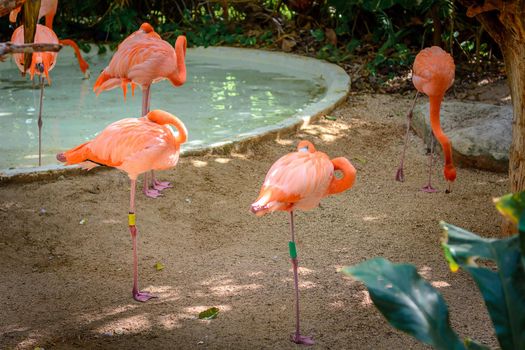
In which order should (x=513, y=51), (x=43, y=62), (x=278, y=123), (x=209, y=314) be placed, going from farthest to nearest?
1. (x=278, y=123)
2. (x=43, y=62)
3. (x=513, y=51)
4. (x=209, y=314)

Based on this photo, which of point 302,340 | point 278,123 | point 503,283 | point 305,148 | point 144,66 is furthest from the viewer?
point 278,123

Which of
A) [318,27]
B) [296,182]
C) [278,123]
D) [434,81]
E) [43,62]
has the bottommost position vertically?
[278,123]

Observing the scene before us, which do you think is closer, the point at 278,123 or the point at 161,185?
the point at 161,185

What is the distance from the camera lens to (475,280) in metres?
2.00

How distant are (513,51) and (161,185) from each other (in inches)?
99.6

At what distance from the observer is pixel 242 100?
7.94 m

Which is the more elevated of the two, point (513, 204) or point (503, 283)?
point (513, 204)

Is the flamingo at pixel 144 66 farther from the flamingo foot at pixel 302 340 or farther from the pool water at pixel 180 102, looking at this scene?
the flamingo foot at pixel 302 340

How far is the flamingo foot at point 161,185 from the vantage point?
5348mm

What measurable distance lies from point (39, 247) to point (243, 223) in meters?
1.29

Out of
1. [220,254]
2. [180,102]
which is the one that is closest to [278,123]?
[180,102]

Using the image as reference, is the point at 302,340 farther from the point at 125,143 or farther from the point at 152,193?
the point at 152,193

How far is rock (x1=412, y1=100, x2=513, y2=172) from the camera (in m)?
5.81

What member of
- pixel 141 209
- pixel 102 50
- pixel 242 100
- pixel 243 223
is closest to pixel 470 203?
pixel 243 223
